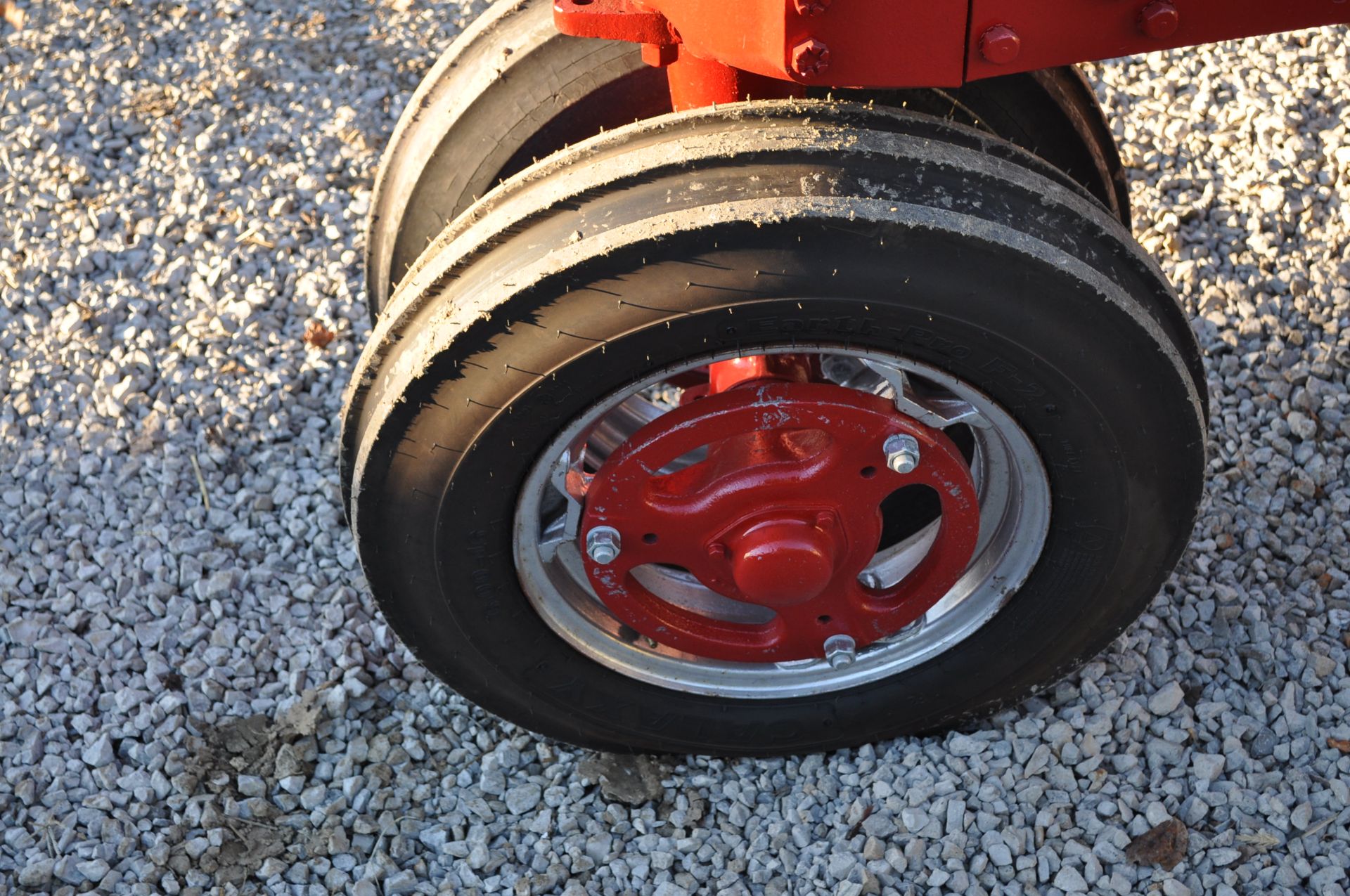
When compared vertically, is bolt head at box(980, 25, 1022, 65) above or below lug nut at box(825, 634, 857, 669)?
above

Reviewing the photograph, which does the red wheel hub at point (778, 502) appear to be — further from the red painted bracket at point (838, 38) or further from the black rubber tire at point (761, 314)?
the red painted bracket at point (838, 38)

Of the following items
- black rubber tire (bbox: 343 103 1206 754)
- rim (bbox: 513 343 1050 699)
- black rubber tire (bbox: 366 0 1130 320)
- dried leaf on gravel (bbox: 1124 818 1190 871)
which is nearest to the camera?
black rubber tire (bbox: 343 103 1206 754)

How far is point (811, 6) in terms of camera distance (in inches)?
64.2

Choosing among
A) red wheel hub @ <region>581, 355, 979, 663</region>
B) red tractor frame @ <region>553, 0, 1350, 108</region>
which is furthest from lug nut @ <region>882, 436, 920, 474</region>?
red tractor frame @ <region>553, 0, 1350, 108</region>

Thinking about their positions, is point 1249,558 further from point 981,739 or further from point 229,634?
point 229,634

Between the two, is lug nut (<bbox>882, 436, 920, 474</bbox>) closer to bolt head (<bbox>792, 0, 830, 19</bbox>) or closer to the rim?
the rim

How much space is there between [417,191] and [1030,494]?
1380 millimetres

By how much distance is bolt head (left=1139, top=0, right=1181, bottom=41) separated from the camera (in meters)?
1.64

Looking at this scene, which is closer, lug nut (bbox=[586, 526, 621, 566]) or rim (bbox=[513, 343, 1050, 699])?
rim (bbox=[513, 343, 1050, 699])

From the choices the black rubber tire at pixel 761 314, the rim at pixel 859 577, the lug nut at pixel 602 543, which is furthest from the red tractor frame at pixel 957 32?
the lug nut at pixel 602 543

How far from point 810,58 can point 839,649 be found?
1071mm

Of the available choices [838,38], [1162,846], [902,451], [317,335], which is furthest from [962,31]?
[317,335]

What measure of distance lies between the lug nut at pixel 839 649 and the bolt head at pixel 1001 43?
1052 millimetres

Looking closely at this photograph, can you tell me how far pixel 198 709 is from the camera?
2.59m
